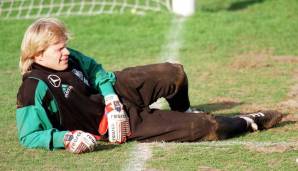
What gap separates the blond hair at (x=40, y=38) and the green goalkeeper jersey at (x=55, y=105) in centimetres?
9

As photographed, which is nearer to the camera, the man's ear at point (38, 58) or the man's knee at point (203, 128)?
the man's ear at point (38, 58)

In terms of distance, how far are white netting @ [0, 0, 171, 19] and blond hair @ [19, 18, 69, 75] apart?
23.6 feet

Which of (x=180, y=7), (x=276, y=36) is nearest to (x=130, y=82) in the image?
(x=276, y=36)

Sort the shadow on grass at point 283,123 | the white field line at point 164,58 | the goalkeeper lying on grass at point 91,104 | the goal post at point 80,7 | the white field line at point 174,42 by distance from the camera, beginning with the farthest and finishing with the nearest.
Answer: the goal post at point 80,7, the white field line at point 174,42, the shadow on grass at point 283,123, the goalkeeper lying on grass at point 91,104, the white field line at point 164,58

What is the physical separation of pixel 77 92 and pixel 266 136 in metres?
1.63

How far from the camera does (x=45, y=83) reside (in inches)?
240

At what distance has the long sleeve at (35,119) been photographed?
5965 millimetres

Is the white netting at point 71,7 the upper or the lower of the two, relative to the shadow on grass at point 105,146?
upper

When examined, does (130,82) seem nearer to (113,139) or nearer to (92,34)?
(113,139)

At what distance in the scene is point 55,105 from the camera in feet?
20.1

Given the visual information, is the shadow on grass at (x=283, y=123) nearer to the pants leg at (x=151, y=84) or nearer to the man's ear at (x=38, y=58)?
the pants leg at (x=151, y=84)

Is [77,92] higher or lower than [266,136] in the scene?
higher

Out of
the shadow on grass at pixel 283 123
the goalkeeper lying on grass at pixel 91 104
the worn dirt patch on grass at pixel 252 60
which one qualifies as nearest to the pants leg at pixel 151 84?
the goalkeeper lying on grass at pixel 91 104

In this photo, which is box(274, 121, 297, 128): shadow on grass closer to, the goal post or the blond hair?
the blond hair
